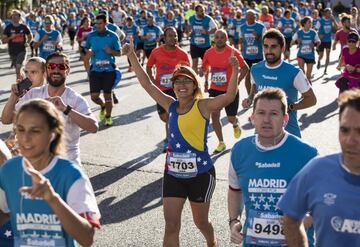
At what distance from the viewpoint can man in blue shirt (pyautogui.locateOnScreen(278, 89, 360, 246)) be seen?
8.65 ft

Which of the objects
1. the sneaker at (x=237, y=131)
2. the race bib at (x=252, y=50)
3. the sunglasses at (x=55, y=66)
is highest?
the sunglasses at (x=55, y=66)

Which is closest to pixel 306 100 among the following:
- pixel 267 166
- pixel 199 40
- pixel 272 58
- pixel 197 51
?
pixel 272 58

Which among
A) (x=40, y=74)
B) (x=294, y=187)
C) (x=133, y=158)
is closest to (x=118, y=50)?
(x=133, y=158)

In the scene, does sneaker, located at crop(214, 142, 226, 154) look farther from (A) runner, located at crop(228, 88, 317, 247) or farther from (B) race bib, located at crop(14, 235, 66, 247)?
(B) race bib, located at crop(14, 235, 66, 247)

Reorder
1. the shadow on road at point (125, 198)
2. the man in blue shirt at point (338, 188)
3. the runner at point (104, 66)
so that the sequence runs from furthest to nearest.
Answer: the runner at point (104, 66)
the shadow on road at point (125, 198)
the man in blue shirt at point (338, 188)

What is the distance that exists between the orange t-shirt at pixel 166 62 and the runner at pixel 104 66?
1.30 metres

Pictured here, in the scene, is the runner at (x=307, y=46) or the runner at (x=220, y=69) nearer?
the runner at (x=220, y=69)

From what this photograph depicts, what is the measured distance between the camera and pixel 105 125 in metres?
10.8

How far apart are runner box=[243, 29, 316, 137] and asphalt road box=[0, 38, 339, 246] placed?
1251 millimetres

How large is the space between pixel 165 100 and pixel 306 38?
10.3 meters

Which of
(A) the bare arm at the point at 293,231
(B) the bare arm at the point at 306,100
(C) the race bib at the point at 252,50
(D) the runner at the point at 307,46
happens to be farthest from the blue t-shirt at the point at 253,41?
(A) the bare arm at the point at 293,231

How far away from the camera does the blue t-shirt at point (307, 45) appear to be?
1484cm

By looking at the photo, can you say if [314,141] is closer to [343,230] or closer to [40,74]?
[40,74]

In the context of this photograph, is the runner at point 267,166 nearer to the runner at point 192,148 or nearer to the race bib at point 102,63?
the runner at point 192,148
